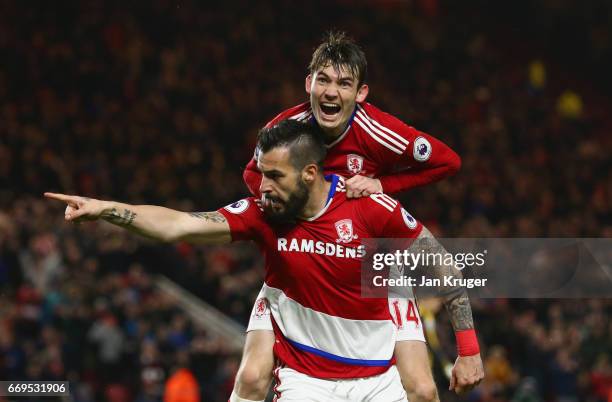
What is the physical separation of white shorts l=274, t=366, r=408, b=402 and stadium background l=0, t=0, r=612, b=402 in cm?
371

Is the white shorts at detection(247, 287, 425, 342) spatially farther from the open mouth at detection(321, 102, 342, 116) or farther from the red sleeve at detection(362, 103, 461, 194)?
the open mouth at detection(321, 102, 342, 116)

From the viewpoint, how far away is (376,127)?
6434 mm

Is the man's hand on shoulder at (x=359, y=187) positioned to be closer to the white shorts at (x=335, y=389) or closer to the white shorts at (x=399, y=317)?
the white shorts at (x=399, y=317)

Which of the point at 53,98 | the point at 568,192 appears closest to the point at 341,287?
the point at 53,98

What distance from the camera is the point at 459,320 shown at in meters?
6.16

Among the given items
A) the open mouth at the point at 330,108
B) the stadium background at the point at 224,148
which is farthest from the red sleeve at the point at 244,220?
the stadium background at the point at 224,148

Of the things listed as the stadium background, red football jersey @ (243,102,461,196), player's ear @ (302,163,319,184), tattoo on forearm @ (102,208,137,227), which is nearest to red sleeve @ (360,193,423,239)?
player's ear @ (302,163,319,184)

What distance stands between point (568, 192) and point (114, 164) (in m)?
7.95

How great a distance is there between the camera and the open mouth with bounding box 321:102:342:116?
20.6ft

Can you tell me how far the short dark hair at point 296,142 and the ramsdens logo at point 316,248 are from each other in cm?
42

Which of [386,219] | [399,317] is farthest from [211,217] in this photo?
[399,317]

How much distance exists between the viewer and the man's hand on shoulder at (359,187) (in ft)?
19.7

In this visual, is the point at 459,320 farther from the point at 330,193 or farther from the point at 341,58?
the point at 341,58

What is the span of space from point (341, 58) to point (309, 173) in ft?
2.91
